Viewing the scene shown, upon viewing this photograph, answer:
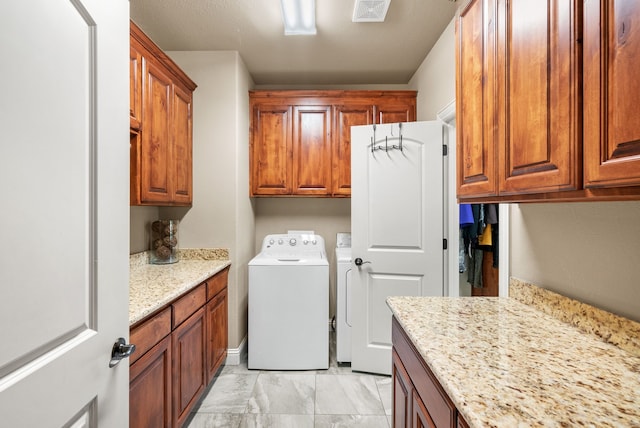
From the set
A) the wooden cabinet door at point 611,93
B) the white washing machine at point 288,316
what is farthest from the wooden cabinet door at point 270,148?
the wooden cabinet door at point 611,93

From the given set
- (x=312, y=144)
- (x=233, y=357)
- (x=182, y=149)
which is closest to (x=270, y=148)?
(x=312, y=144)

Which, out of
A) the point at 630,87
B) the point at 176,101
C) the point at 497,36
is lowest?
the point at 630,87

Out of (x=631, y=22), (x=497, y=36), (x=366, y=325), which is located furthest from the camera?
(x=366, y=325)

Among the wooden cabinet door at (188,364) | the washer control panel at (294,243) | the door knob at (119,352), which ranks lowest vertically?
the wooden cabinet door at (188,364)

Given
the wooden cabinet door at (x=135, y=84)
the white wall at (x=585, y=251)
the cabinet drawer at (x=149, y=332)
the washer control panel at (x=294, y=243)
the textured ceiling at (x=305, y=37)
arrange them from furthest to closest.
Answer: the washer control panel at (x=294, y=243) → the textured ceiling at (x=305, y=37) → the wooden cabinet door at (x=135, y=84) → the cabinet drawer at (x=149, y=332) → the white wall at (x=585, y=251)

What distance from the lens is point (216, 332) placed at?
2297 mm

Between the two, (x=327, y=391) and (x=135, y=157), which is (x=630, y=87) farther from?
(x=327, y=391)

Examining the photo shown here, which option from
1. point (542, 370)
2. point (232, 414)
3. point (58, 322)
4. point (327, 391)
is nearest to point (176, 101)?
point (58, 322)

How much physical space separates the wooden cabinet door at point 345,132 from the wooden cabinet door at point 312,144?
0.22 ft

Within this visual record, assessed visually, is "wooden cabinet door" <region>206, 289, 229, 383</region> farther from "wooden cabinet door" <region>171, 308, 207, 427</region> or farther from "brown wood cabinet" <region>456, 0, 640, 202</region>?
"brown wood cabinet" <region>456, 0, 640, 202</region>

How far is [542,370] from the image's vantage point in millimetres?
799

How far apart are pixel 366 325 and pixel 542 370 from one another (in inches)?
68.9

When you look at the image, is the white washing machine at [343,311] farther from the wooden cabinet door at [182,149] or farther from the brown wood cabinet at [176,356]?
the wooden cabinet door at [182,149]

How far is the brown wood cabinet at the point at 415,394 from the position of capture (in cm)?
81
